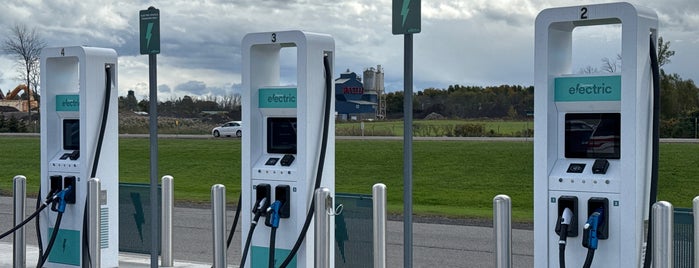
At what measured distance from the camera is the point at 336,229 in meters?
10.8

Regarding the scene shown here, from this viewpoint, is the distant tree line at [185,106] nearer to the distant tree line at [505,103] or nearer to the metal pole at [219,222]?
the distant tree line at [505,103]

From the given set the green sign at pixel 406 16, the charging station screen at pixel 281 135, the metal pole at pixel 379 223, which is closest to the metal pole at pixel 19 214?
the charging station screen at pixel 281 135

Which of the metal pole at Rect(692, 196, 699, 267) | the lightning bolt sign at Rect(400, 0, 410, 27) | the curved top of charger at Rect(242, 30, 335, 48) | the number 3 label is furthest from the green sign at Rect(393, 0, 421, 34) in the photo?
the metal pole at Rect(692, 196, 699, 267)

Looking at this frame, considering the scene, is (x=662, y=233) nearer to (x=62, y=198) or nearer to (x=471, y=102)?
(x=62, y=198)

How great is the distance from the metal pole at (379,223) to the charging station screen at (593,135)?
1.50 meters

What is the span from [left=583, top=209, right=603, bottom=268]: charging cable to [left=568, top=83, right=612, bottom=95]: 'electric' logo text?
0.90 m

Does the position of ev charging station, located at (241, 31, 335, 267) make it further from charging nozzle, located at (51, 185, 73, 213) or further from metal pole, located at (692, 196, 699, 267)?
metal pole, located at (692, 196, 699, 267)

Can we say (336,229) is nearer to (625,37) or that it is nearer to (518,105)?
(625,37)

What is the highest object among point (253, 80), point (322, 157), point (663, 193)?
point (253, 80)

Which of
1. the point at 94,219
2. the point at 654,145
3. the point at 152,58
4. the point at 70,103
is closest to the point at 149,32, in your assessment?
the point at 152,58

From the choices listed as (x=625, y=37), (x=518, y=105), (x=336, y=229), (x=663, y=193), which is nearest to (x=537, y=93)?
(x=625, y=37)

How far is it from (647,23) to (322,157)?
10.3 ft

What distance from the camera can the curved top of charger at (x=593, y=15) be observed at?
742cm

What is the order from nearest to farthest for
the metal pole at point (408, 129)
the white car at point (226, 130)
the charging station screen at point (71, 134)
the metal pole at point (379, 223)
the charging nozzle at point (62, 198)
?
the metal pole at point (379, 223)
the metal pole at point (408, 129)
the charging nozzle at point (62, 198)
the charging station screen at point (71, 134)
the white car at point (226, 130)
